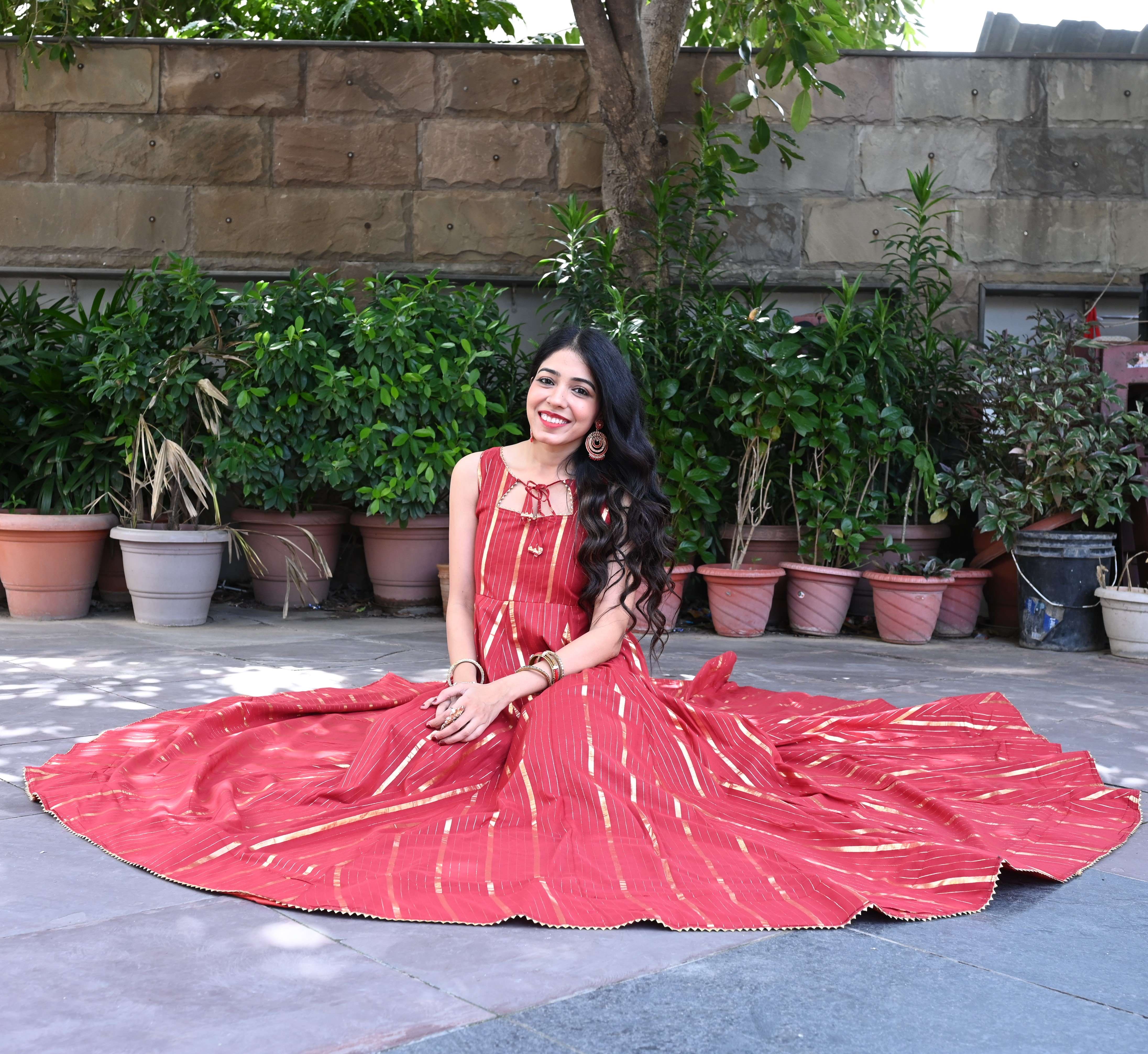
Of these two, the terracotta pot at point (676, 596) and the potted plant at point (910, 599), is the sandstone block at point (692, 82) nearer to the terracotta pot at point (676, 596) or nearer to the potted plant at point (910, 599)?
the terracotta pot at point (676, 596)

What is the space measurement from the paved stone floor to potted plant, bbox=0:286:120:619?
115 inches

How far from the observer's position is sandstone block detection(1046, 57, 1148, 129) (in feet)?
20.2

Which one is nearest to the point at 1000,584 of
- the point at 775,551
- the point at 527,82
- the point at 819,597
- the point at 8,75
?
the point at 819,597

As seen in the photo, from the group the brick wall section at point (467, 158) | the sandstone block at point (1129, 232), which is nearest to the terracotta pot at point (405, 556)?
the brick wall section at point (467, 158)

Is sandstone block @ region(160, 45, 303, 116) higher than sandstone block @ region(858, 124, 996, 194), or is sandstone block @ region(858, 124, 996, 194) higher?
sandstone block @ region(160, 45, 303, 116)

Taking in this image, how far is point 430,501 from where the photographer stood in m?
5.36

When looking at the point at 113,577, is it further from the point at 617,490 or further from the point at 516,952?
the point at 516,952

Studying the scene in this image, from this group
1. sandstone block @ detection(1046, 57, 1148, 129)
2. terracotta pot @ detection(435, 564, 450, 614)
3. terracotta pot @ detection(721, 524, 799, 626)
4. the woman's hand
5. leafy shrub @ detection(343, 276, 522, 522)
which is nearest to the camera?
the woman's hand

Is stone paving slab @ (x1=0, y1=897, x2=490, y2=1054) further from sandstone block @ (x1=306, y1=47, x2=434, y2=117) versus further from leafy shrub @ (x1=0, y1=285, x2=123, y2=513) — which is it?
sandstone block @ (x1=306, y1=47, x2=434, y2=117)

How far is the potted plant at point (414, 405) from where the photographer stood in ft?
17.4

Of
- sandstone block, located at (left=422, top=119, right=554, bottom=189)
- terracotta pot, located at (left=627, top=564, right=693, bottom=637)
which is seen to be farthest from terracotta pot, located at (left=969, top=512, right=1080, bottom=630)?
sandstone block, located at (left=422, top=119, right=554, bottom=189)

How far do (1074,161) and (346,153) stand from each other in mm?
3541

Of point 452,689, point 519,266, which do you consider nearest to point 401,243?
point 519,266

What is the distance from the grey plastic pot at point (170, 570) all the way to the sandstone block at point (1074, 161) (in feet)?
13.6
